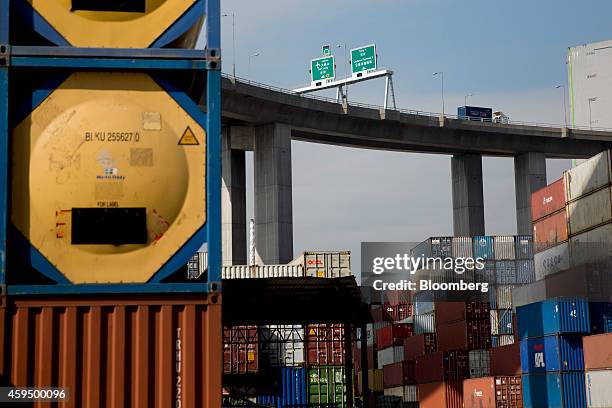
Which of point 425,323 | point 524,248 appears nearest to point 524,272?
point 524,248

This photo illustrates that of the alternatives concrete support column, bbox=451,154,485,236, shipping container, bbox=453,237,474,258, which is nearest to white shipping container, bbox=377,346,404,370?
shipping container, bbox=453,237,474,258

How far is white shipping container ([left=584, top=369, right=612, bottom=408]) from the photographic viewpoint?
36.4 meters

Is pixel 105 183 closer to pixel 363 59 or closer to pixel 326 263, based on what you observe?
pixel 326 263

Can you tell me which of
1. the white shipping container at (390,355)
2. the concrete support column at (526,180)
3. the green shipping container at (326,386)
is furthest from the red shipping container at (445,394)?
the concrete support column at (526,180)

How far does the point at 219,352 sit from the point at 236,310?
2806 centimetres

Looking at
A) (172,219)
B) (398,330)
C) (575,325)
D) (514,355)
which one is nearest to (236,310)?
(575,325)

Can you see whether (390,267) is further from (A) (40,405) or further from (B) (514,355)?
(A) (40,405)

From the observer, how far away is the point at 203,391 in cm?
1138

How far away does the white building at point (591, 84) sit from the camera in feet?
391

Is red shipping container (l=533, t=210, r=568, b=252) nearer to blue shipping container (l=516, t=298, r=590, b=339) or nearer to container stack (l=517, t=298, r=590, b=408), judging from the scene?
container stack (l=517, t=298, r=590, b=408)

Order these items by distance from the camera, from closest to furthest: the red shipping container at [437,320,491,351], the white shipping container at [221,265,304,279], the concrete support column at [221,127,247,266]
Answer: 1. the white shipping container at [221,265,304,279]
2. the red shipping container at [437,320,491,351]
3. the concrete support column at [221,127,247,266]

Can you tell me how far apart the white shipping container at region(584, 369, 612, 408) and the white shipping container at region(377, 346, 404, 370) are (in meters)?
34.0

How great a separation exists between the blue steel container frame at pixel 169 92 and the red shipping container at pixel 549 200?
1618 inches

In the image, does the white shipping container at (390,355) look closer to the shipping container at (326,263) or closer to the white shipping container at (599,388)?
the shipping container at (326,263)
